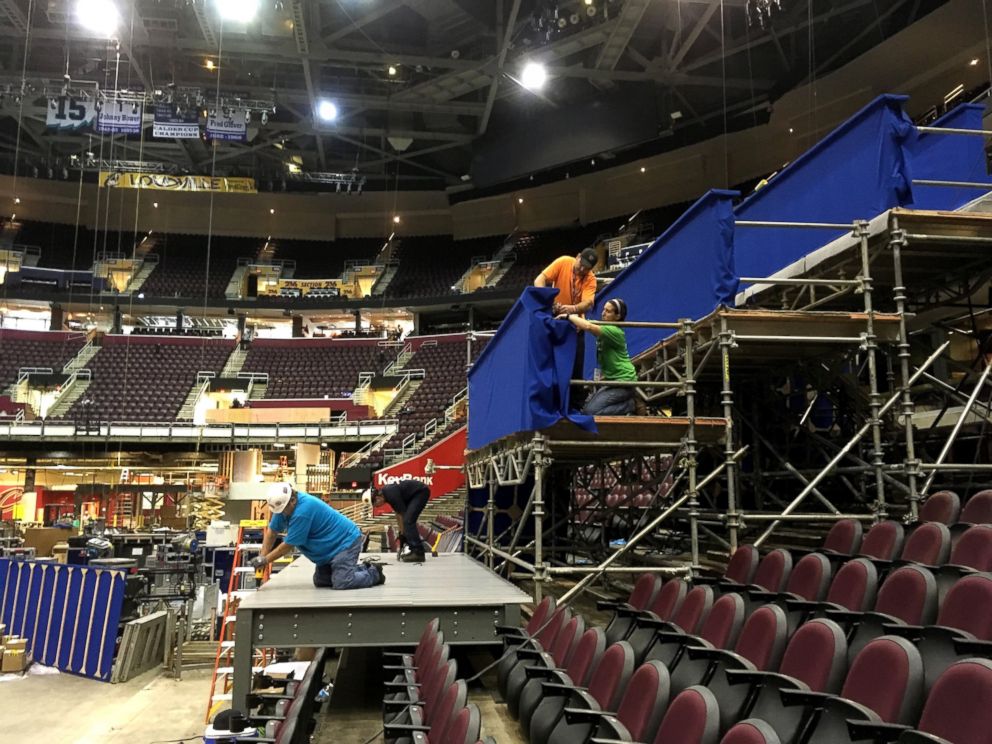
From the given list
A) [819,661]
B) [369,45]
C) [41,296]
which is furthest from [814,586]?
[41,296]

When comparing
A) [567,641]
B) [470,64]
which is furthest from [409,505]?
[470,64]

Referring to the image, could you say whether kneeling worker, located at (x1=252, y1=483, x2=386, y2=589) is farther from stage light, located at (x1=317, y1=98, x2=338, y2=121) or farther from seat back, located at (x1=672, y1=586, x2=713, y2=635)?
stage light, located at (x1=317, y1=98, x2=338, y2=121)

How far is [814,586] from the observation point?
153 inches

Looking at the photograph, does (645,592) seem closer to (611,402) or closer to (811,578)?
(811,578)

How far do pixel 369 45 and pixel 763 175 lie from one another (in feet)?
45.0

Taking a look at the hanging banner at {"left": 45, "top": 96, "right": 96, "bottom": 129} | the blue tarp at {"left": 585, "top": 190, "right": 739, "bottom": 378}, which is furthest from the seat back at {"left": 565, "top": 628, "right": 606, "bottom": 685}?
the hanging banner at {"left": 45, "top": 96, "right": 96, "bottom": 129}

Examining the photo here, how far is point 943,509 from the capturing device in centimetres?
464

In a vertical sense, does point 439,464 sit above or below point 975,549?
above

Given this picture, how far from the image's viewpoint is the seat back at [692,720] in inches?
85.9

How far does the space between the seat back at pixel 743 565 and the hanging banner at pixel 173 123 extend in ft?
72.2

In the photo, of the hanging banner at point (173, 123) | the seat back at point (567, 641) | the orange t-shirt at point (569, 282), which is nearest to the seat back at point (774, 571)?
the seat back at point (567, 641)

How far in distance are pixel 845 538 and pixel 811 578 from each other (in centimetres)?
99

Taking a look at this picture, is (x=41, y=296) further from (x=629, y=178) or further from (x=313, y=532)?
(x=313, y=532)

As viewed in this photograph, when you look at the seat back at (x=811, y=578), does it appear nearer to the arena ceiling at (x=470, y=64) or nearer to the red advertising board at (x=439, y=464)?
the red advertising board at (x=439, y=464)
